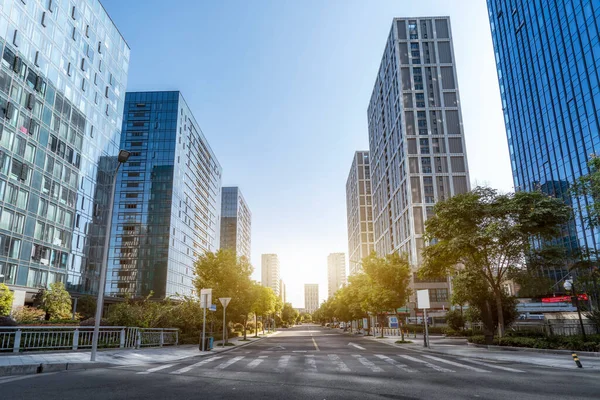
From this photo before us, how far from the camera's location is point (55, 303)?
143 feet

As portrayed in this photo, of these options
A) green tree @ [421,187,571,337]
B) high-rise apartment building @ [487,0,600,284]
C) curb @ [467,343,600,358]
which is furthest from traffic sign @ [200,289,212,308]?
high-rise apartment building @ [487,0,600,284]

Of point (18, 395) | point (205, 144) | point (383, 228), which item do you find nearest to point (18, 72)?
point (18, 395)

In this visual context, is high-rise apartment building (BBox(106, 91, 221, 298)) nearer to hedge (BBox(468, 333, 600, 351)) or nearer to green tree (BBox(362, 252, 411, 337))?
green tree (BBox(362, 252, 411, 337))

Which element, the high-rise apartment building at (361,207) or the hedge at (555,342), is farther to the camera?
the high-rise apartment building at (361,207)

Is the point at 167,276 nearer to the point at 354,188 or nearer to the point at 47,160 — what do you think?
the point at 47,160

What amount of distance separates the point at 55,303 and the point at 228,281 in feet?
67.5

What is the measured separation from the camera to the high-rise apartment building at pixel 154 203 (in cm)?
8444

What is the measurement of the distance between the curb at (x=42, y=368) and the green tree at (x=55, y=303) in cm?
3396

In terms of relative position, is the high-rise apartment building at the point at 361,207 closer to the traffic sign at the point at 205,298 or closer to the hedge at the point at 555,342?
the hedge at the point at 555,342

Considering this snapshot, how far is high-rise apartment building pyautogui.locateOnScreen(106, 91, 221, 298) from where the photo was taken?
277 feet

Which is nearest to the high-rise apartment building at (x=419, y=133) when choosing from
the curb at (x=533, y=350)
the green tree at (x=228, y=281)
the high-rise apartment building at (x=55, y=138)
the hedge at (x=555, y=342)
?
the green tree at (x=228, y=281)

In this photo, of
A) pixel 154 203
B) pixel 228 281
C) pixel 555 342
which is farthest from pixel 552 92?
pixel 154 203

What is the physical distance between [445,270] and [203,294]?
17494 millimetres

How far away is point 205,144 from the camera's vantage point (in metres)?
120
